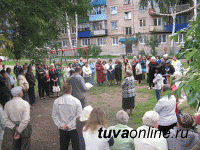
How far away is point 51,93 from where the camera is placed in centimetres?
1202

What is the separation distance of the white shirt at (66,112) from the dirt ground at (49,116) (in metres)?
1.61

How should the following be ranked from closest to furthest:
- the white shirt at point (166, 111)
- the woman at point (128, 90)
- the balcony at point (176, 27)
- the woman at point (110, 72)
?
1. the white shirt at point (166, 111)
2. the woman at point (128, 90)
3. the woman at point (110, 72)
4. the balcony at point (176, 27)

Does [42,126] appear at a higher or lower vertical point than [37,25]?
lower

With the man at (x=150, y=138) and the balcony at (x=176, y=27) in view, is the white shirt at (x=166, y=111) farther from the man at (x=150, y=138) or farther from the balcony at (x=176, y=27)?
the balcony at (x=176, y=27)

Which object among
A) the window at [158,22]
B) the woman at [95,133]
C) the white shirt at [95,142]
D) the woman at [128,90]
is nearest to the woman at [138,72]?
the woman at [128,90]

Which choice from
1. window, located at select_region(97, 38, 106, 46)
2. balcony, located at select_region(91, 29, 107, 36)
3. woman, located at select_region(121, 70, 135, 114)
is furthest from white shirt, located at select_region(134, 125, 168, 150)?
window, located at select_region(97, 38, 106, 46)

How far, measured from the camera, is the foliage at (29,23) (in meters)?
5.06

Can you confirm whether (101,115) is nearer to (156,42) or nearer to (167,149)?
(167,149)

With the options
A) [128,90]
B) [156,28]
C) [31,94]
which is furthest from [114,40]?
[128,90]

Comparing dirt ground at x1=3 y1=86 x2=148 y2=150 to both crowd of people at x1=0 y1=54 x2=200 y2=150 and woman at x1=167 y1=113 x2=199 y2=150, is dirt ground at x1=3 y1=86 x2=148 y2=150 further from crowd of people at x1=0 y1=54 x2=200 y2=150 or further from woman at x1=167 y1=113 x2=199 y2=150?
woman at x1=167 y1=113 x2=199 y2=150

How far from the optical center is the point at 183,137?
3.21m

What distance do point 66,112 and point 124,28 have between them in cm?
3538

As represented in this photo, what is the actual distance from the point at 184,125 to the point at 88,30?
129ft

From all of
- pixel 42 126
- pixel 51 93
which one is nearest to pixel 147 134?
pixel 42 126
